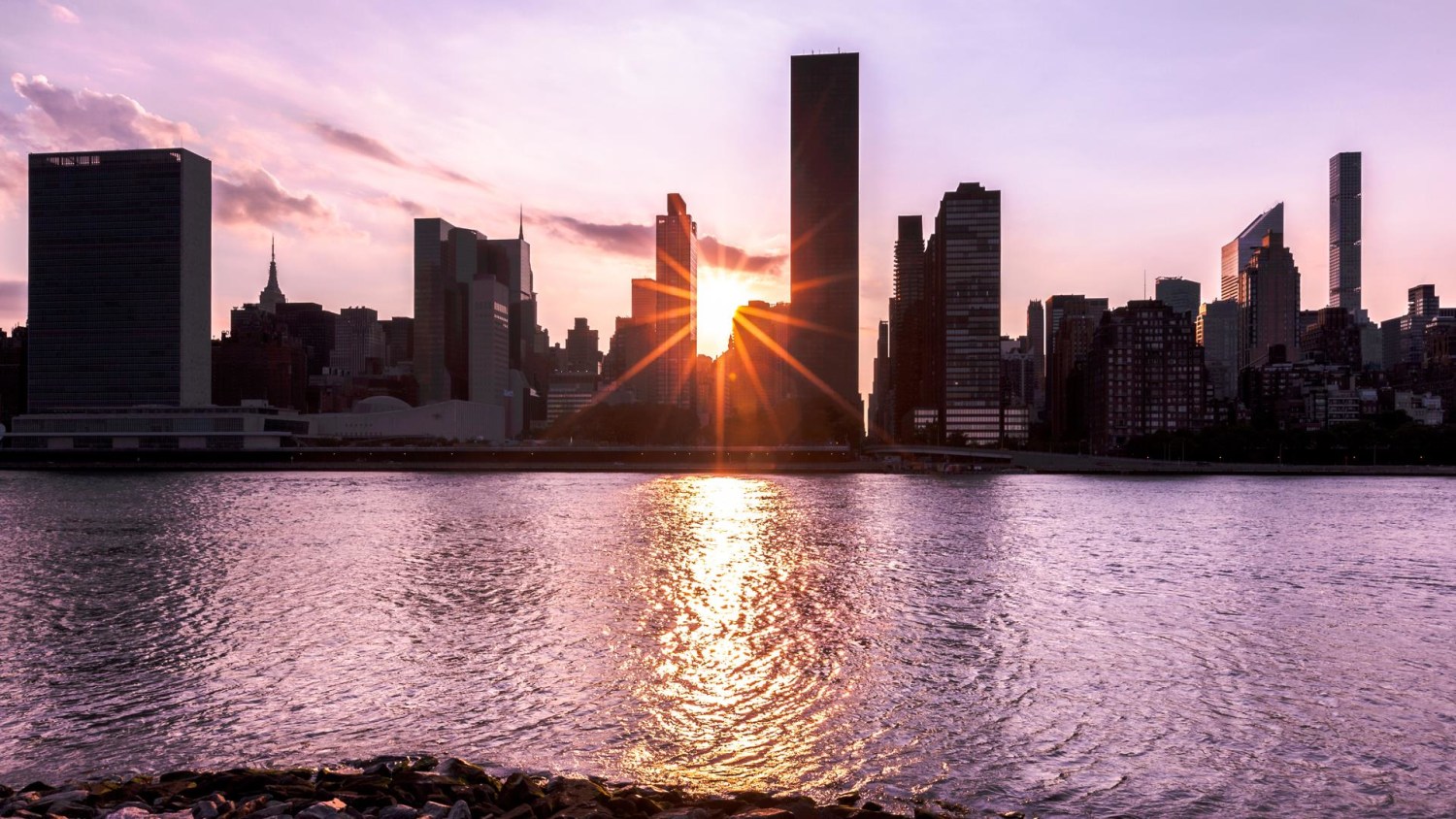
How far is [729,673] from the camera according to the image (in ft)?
102

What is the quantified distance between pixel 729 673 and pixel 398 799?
14674mm

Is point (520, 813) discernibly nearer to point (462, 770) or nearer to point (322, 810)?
point (462, 770)

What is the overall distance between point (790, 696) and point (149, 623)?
28.5 metres

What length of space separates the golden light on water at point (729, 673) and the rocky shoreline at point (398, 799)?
234cm

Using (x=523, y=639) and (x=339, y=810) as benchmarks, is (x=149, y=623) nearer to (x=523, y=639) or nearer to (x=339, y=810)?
(x=523, y=639)

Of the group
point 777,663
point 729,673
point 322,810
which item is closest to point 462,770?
point 322,810

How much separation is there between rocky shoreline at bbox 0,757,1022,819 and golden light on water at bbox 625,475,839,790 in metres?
2.34

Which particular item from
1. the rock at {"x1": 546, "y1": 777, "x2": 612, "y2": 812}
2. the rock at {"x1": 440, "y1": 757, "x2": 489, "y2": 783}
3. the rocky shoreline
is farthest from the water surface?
the rock at {"x1": 546, "y1": 777, "x2": 612, "y2": 812}

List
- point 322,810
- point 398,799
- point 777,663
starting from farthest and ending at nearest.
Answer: point 777,663
point 398,799
point 322,810

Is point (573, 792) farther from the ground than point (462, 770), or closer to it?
farther from the ground

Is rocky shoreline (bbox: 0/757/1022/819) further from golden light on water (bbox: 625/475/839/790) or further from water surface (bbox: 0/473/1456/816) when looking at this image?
golden light on water (bbox: 625/475/839/790)

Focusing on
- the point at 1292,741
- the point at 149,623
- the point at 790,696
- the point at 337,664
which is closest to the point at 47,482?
the point at 149,623

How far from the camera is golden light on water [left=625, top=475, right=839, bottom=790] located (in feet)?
73.4

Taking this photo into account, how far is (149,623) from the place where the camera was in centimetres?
3903
